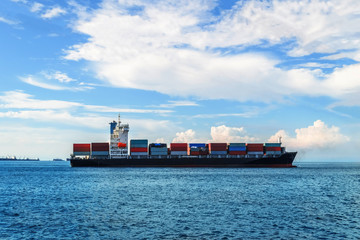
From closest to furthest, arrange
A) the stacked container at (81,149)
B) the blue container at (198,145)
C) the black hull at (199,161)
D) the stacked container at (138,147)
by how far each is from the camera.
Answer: the black hull at (199,161) < the blue container at (198,145) < the stacked container at (138,147) < the stacked container at (81,149)

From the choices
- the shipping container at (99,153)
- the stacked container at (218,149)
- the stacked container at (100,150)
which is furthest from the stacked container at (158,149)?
the stacked container at (100,150)

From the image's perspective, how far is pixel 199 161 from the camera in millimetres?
109188

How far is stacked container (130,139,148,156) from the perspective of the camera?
113812 mm

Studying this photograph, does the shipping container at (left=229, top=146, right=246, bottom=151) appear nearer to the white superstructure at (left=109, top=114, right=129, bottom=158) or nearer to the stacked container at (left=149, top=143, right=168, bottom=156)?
the stacked container at (left=149, top=143, right=168, bottom=156)

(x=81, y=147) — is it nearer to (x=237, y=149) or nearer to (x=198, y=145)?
(x=198, y=145)

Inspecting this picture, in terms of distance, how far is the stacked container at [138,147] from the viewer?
11381cm

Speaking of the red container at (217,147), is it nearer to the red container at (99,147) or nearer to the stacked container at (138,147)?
the stacked container at (138,147)

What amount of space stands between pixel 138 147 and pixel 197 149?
813 inches

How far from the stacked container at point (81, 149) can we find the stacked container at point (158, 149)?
23.7 m

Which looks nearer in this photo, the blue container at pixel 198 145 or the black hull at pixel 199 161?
the black hull at pixel 199 161

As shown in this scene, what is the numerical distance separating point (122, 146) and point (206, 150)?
95.5 feet

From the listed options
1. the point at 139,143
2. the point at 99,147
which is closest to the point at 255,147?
the point at 139,143

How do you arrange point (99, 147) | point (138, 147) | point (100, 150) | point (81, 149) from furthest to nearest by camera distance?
point (81, 149)
point (99, 147)
point (100, 150)
point (138, 147)

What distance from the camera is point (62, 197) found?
43031 mm
